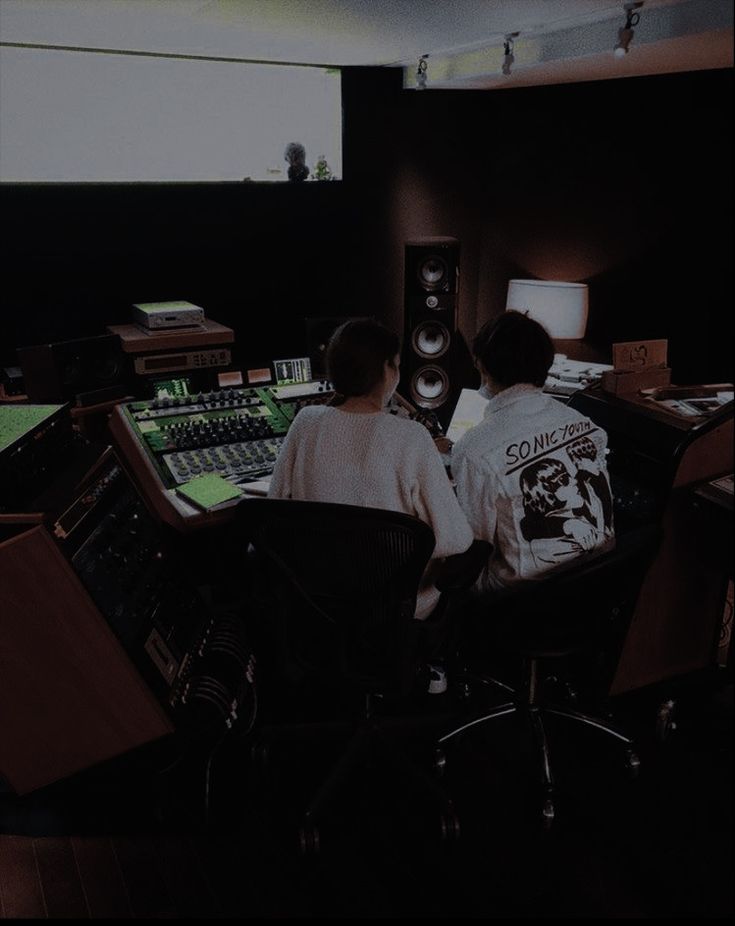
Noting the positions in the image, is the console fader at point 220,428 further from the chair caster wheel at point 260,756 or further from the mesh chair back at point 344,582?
the chair caster wheel at point 260,756

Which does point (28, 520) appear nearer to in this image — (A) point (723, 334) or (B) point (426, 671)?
(B) point (426, 671)

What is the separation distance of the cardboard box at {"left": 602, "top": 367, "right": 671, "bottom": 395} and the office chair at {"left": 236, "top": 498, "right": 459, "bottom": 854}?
4.73ft

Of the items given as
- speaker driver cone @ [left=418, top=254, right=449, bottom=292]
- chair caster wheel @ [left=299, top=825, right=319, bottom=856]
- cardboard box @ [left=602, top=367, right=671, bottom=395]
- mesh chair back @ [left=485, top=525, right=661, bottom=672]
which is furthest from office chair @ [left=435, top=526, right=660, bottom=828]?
speaker driver cone @ [left=418, top=254, right=449, bottom=292]

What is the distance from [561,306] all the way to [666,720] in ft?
7.25

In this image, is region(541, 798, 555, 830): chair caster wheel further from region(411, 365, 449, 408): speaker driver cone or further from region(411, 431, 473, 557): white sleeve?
region(411, 365, 449, 408): speaker driver cone

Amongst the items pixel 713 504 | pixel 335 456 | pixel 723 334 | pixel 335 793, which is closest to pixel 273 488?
pixel 335 456

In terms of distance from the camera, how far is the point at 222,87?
3301mm

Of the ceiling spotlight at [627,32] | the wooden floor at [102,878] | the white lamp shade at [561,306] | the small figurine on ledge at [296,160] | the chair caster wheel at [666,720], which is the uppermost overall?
the ceiling spotlight at [627,32]

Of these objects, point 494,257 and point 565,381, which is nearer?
point 565,381

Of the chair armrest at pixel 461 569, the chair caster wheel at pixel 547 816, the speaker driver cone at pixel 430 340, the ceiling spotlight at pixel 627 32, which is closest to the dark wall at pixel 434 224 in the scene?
the speaker driver cone at pixel 430 340

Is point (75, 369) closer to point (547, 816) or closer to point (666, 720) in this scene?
point (547, 816)

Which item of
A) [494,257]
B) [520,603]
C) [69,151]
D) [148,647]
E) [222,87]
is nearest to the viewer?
[520,603]

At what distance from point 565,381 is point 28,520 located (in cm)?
246

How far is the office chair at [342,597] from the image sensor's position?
156 cm
